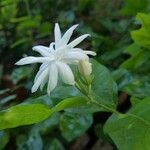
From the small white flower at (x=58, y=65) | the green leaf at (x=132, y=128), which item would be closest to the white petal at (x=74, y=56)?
the small white flower at (x=58, y=65)

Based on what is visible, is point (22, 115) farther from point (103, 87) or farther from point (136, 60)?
point (136, 60)

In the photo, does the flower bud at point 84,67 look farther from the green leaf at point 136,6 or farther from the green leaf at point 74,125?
the green leaf at point 136,6

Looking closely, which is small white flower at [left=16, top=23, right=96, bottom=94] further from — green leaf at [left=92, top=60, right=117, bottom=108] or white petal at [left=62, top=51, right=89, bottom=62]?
green leaf at [left=92, top=60, right=117, bottom=108]

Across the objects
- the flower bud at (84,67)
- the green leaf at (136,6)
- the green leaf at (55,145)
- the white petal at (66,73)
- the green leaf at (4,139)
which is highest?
the white petal at (66,73)

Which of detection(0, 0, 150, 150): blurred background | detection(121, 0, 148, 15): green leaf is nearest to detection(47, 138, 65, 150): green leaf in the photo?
detection(0, 0, 150, 150): blurred background

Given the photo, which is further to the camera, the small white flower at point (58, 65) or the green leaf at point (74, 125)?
the green leaf at point (74, 125)

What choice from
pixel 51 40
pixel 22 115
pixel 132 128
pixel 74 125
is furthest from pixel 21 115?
pixel 51 40

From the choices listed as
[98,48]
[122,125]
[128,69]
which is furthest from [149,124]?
[98,48]
